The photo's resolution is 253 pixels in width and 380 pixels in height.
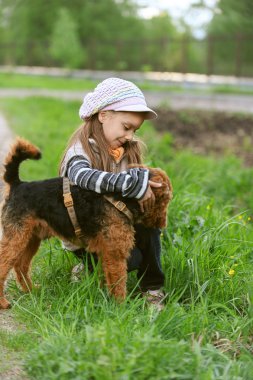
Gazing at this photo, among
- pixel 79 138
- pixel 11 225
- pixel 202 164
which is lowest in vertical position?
pixel 202 164

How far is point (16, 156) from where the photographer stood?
360 cm

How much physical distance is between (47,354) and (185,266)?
1496 millimetres

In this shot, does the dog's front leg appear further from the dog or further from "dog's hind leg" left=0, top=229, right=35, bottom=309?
"dog's hind leg" left=0, top=229, right=35, bottom=309

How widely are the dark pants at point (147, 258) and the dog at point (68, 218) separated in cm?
26

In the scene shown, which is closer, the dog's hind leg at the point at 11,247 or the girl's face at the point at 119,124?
the dog's hind leg at the point at 11,247

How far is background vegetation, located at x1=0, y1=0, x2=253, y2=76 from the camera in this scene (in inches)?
1200

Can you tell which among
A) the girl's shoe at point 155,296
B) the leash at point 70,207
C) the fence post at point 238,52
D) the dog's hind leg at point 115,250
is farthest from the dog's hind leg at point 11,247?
the fence post at point 238,52

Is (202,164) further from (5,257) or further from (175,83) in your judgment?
(175,83)

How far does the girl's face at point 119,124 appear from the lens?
146 inches

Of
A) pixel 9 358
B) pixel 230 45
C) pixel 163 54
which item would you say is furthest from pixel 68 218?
pixel 163 54

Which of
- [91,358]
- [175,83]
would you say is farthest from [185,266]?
[175,83]

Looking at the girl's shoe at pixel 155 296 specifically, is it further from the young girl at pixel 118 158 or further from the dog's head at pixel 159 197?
the dog's head at pixel 159 197

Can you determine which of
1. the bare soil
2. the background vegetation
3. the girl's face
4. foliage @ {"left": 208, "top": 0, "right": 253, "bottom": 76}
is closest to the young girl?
the girl's face

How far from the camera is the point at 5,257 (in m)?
3.56
